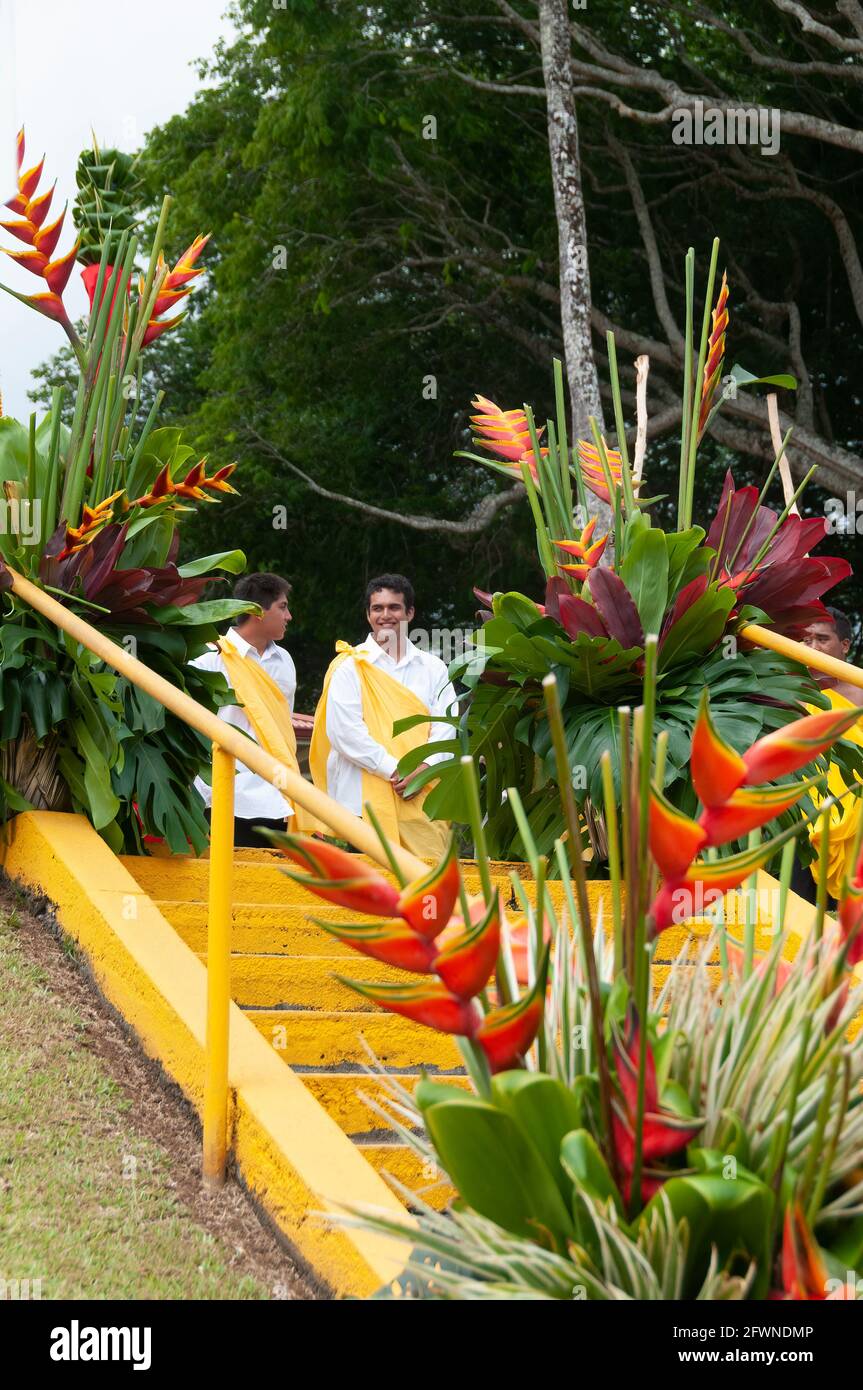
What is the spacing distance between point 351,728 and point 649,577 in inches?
88.0

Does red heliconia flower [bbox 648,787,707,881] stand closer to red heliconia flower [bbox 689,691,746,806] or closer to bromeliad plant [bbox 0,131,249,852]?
red heliconia flower [bbox 689,691,746,806]

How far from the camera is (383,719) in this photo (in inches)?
281

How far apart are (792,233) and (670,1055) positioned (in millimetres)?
15904

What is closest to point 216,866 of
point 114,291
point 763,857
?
point 763,857

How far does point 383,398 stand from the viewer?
18.2 metres

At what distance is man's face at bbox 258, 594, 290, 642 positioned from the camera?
7.57 metres

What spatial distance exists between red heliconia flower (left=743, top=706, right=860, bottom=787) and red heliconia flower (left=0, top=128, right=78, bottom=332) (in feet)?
11.3

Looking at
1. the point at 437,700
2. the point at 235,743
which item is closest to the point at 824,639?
the point at 437,700

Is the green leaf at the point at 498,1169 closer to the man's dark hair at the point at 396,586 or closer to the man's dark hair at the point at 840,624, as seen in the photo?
the man's dark hair at the point at 840,624

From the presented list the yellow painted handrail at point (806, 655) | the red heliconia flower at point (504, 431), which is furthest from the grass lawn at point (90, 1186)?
the red heliconia flower at point (504, 431)

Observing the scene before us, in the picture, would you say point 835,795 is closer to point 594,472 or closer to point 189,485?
point 594,472

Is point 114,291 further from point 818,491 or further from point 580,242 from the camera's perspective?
point 818,491

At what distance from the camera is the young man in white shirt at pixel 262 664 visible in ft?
23.7

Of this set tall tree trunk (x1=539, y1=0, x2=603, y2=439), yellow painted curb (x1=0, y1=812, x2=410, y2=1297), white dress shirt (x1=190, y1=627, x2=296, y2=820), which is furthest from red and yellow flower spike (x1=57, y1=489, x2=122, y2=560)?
tall tree trunk (x1=539, y1=0, x2=603, y2=439)
